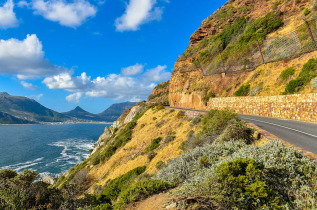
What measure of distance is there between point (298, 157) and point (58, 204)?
854cm

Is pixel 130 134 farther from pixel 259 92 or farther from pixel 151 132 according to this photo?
pixel 259 92

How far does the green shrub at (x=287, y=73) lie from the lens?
1881cm

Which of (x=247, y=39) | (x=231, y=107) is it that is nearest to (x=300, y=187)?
(x=231, y=107)

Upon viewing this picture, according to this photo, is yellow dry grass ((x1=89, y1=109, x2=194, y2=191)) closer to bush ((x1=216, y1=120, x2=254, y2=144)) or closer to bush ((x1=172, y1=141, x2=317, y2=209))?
bush ((x1=216, y1=120, x2=254, y2=144))

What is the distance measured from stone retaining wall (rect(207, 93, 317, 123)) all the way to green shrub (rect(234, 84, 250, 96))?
2.44 m

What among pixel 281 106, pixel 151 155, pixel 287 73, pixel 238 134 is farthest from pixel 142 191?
pixel 287 73

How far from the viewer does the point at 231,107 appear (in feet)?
74.4

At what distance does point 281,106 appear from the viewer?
15.4 meters

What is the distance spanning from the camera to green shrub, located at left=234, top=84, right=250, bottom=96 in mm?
23542

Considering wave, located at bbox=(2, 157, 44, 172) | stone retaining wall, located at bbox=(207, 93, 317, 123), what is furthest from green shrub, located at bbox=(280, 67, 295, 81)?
wave, located at bbox=(2, 157, 44, 172)

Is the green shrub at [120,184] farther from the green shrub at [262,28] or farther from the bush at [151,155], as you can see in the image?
the green shrub at [262,28]

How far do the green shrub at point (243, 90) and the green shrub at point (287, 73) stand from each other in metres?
4.45

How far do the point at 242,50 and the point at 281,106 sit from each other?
65.6 feet

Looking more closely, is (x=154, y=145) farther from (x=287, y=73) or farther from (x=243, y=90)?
(x=287, y=73)
